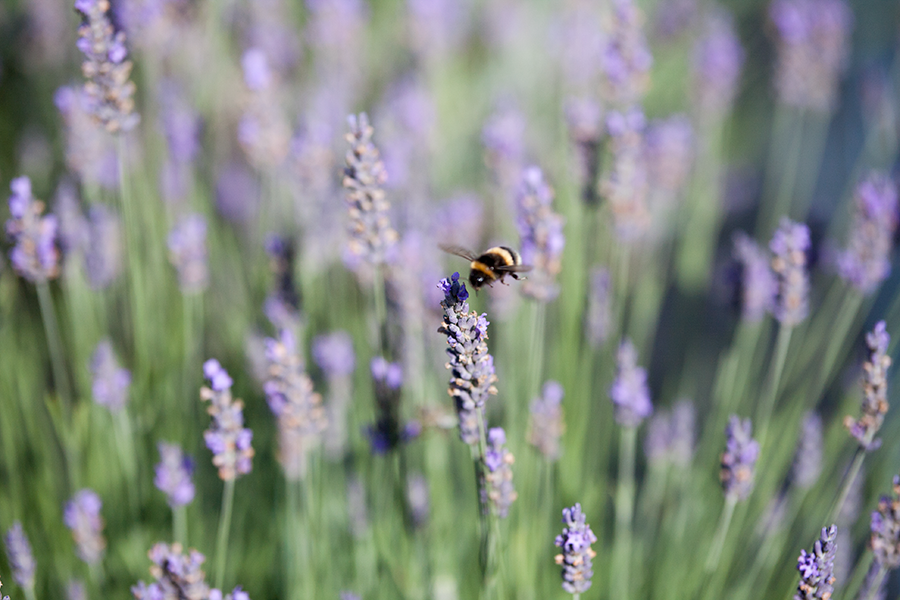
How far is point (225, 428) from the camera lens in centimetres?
137

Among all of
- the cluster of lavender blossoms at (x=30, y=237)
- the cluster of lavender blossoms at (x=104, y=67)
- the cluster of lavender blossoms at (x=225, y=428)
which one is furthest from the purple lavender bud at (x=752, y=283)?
the cluster of lavender blossoms at (x=30, y=237)

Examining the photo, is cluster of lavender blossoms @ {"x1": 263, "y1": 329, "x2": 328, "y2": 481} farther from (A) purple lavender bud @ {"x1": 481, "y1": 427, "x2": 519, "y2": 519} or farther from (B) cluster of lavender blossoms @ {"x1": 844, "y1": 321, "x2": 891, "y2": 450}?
(B) cluster of lavender blossoms @ {"x1": 844, "y1": 321, "x2": 891, "y2": 450}

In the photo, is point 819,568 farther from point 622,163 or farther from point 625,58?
point 625,58

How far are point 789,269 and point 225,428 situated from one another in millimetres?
1307

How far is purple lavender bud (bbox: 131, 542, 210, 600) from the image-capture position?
122 centimetres

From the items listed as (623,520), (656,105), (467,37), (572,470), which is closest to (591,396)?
(572,470)

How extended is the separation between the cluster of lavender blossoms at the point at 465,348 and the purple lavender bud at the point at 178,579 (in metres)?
0.55

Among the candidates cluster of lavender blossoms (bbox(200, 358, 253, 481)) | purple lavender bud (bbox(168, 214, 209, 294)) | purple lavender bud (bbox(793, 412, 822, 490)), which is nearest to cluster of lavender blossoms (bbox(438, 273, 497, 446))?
cluster of lavender blossoms (bbox(200, 358, 253, 481))

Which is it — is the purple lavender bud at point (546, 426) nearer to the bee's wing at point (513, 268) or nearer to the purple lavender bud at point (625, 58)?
the bee's wing at point (513, 268)

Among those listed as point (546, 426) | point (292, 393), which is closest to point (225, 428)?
point (292, 393)

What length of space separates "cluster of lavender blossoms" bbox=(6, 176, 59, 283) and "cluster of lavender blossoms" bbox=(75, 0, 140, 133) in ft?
0.78

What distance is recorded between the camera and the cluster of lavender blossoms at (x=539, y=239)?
1.60m

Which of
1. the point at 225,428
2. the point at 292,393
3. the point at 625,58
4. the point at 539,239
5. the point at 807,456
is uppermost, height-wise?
the point at 625,58

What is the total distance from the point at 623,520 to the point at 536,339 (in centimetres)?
52
